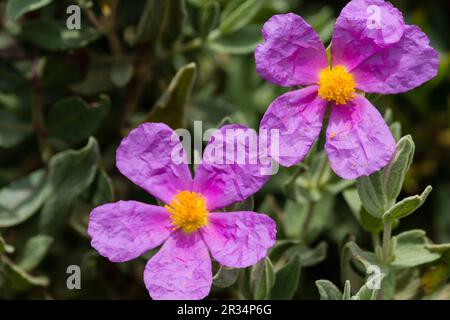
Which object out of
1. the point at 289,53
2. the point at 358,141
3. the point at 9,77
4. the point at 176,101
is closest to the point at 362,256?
the point at 358,141

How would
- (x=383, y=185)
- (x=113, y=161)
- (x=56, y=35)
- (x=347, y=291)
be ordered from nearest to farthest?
(x=347, y=291) < (x=383, y=185) < (x=56, y=35) < (x=113, y=161)

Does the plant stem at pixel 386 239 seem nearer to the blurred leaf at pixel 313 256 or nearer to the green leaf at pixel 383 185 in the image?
the green leaf at pixel 383 185

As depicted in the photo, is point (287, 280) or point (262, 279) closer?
point (262, 279)

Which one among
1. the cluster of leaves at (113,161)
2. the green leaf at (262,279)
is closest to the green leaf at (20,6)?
the cluster of leaves at (113,161)

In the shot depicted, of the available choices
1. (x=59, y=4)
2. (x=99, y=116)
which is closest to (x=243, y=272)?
(x=99, y=116)

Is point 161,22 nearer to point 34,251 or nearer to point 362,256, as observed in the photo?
point 34,251
